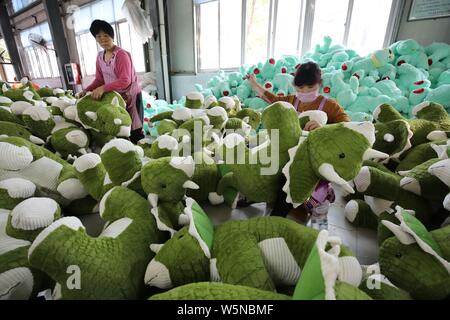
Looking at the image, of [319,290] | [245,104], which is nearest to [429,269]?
[319,290]

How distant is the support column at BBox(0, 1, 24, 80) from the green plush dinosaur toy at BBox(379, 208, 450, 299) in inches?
309

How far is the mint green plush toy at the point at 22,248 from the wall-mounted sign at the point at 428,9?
2.51m

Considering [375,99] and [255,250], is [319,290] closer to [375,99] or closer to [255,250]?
[255,250]

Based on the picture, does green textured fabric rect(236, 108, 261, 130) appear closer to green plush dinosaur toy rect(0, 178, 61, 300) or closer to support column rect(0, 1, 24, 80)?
green plush dinosaur toy rect(0, 178, 61, 300)

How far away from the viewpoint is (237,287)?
30 cm

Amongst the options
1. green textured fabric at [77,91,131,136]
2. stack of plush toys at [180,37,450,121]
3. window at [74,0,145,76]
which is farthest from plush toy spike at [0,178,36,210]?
window at [74,0,145,76]

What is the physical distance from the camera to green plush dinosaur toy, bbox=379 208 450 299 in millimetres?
349

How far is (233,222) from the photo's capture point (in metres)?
0.47

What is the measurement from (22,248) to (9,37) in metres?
7.92

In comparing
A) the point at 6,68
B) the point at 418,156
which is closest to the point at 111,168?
the point at 418,156

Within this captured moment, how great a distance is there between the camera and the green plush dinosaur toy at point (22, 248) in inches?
15.2

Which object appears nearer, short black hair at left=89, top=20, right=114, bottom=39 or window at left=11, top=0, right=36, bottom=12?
short black hair at left=89, top=20, right=114, bottom=39

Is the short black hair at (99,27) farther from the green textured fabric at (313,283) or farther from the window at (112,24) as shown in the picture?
the window at (112,24)
